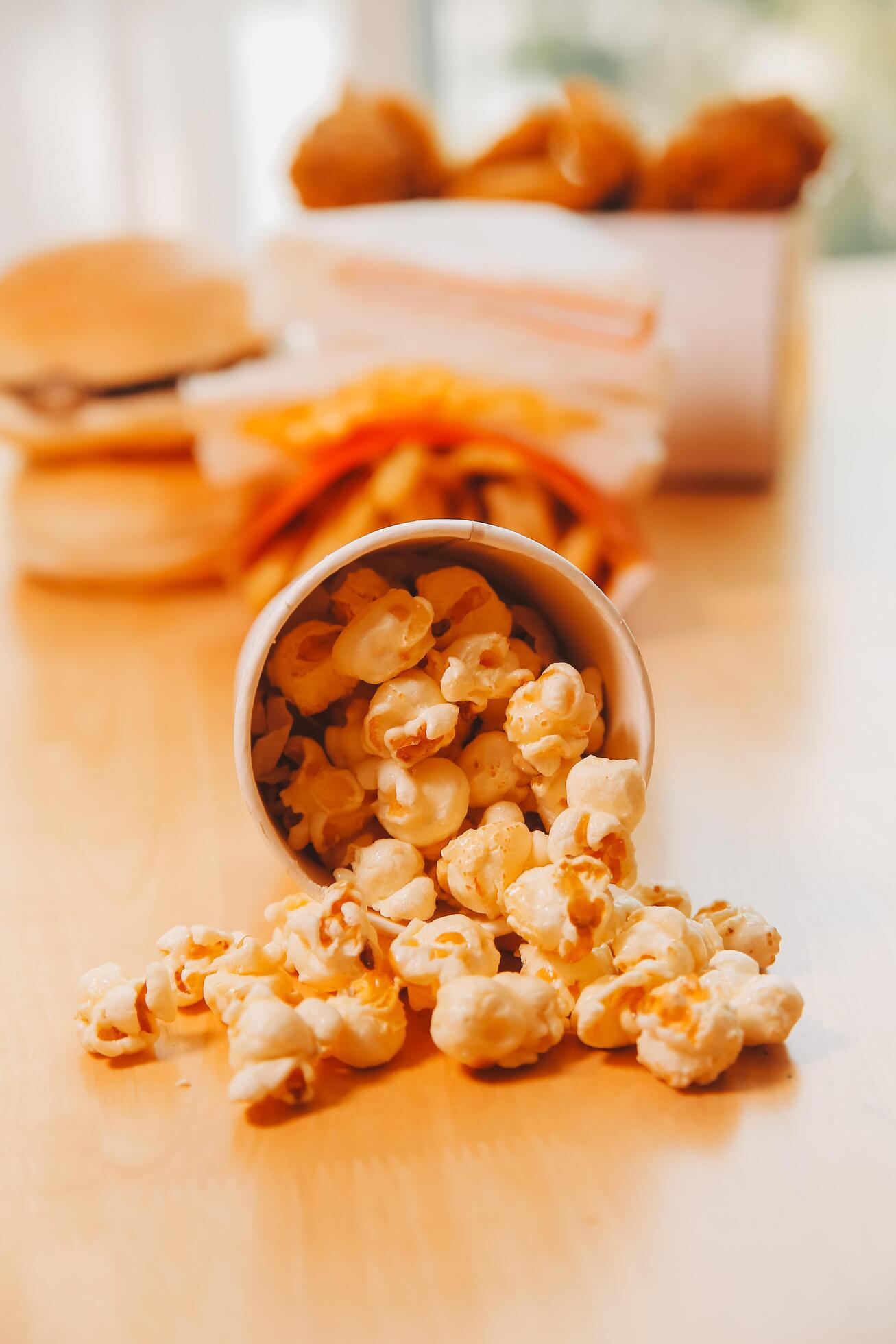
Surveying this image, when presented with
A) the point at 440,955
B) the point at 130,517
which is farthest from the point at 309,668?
the point at 130,517

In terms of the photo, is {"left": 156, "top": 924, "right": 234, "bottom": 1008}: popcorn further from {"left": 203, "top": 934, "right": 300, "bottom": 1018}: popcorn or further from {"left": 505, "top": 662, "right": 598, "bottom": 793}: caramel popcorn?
{"left": 505, "top": 662, "right": 598, "bottom": 793}: caramel popcorn

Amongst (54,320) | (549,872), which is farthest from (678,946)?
(54,320)

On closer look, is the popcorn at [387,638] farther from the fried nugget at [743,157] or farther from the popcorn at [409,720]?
the fried nugget at [743,157]

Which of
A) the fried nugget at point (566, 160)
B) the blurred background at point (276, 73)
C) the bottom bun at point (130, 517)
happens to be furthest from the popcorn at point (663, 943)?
the blurred background at point (276, 73)

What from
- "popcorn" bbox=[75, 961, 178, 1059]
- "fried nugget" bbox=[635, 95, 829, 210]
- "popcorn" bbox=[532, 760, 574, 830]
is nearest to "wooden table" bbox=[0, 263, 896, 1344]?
"popcorn" bbox=[75, 961, 178, 1059]

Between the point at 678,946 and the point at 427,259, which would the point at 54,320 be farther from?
the point at 678,946
